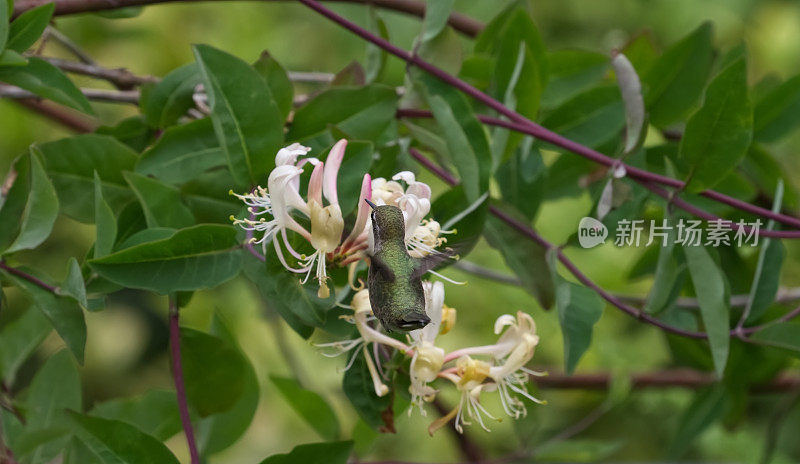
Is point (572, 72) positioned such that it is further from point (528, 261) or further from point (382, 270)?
point (382, 270)

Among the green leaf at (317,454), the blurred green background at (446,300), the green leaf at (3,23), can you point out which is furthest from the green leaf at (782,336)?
the blurred green background at (446,300)

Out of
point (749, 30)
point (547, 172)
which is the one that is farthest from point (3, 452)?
point (749, 30)

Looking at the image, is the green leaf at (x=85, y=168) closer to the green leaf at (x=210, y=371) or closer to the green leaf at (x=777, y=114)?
the green leaf at (x=210, y=371)

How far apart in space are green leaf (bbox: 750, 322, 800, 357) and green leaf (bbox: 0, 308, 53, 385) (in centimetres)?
54

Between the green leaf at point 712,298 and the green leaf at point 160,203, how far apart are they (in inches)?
13.0

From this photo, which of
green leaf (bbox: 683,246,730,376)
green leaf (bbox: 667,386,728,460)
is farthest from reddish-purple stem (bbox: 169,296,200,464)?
green leaf (bbox: 667,386,728,460)

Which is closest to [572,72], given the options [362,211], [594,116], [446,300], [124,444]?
[594,116]

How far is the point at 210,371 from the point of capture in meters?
0.59

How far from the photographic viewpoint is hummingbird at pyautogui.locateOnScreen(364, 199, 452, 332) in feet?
1.43

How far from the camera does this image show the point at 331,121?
0.60 metres

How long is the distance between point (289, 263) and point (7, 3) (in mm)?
239

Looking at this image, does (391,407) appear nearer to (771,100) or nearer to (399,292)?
(399,292)

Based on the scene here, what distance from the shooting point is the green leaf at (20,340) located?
710mm

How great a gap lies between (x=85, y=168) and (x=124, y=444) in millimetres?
195
